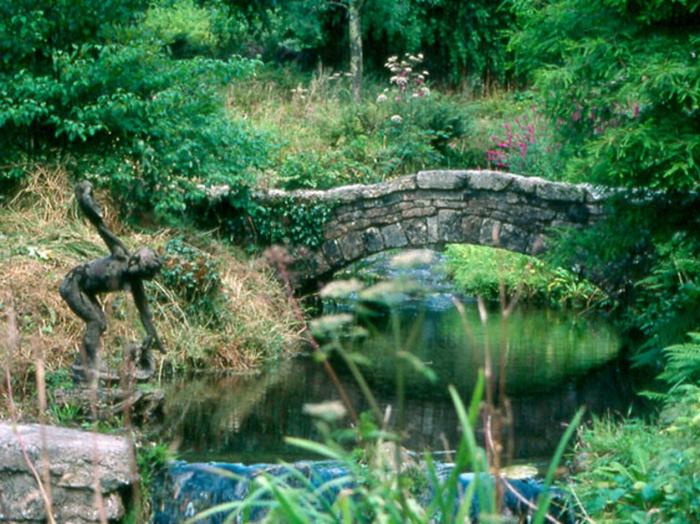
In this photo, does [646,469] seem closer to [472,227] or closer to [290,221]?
[472,227]

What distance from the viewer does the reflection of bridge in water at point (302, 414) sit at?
24.8 feet

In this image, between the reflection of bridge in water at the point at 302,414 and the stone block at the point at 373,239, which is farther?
the stone block at the point at 373,239

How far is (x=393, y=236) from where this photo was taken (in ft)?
38.2

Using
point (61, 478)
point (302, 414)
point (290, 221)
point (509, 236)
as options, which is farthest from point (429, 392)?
point (61, 478)

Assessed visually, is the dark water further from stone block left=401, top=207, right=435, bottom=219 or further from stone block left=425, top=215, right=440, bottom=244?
stone block left=401, top=207, right=435, bottom=219

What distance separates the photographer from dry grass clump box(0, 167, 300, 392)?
909 centimetres

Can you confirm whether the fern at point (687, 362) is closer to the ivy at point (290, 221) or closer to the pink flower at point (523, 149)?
the ivy at point (290, 221)

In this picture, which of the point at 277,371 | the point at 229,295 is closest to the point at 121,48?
the point at 229,295

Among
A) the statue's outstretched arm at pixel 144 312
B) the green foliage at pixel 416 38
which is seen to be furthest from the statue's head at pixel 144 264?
the green foliage at pixel 416 38

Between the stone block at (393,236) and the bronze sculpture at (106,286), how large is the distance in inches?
168

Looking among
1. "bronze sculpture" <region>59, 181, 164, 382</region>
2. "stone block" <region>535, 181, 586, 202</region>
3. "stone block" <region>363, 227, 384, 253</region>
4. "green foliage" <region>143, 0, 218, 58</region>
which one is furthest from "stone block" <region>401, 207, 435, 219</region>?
"green foliage" <region>143, 0, 218, 58</region>

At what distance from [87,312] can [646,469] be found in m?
3.70

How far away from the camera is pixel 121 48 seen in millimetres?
10211

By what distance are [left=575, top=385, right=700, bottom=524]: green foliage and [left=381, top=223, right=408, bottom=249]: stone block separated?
4982 mm
